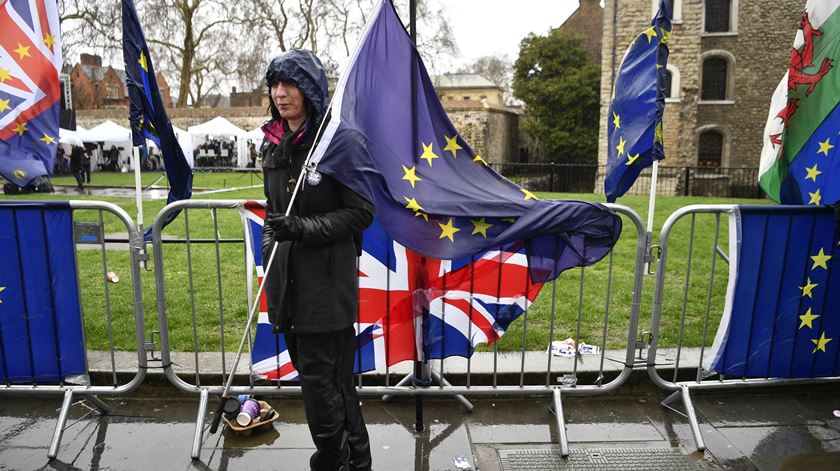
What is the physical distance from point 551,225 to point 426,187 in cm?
75

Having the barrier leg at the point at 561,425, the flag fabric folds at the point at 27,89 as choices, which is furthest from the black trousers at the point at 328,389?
the flag fabric folds at the point at 27,89

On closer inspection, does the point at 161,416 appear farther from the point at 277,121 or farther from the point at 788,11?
the point at 788,11

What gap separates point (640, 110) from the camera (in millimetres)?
3789

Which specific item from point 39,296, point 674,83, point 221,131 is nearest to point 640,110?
point 39,296

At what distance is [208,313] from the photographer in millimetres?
5863

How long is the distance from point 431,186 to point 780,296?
7.74ft

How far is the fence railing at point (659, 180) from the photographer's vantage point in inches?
863

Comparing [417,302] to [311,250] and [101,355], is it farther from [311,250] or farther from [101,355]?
[101,355]

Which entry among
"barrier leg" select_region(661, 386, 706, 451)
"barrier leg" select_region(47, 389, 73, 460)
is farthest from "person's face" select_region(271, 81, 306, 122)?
"barrier leg" select_region(661, 386, 706, 451)

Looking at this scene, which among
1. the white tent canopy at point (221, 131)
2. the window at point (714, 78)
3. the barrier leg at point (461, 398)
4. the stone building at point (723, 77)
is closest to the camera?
the barrier leg at point (461, 398)

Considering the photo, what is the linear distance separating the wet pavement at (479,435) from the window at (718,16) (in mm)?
28653

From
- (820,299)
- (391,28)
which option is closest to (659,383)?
(820,299)

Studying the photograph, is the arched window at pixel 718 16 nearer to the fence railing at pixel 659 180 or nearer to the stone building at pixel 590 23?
the fence railing at pixel 659 180

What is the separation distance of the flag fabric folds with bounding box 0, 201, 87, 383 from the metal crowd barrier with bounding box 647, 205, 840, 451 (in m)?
3.59
